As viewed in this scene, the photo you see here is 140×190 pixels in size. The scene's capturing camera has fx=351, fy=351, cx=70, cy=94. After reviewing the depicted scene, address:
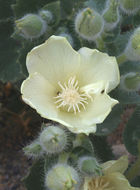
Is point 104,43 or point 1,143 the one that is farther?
point 1,143

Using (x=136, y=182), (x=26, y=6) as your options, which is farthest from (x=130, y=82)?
(x=26, y=6)

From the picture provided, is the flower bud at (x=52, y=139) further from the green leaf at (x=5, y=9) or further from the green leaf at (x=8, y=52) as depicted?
the green leaf at (x=5, y=9)

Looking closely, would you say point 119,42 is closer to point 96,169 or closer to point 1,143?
point 96,169

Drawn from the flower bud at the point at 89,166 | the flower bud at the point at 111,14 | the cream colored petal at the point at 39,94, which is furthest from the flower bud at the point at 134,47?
the flower bud at the point at 89,166

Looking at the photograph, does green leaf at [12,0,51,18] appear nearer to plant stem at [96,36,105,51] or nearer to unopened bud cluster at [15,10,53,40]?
unopened bud cluster at [15,10,53,40]

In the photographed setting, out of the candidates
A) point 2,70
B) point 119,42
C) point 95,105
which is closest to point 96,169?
point 95,105

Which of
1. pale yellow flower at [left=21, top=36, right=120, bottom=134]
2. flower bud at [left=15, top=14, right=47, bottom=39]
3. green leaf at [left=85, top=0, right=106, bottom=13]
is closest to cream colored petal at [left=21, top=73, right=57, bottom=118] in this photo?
pale yellow flower at [left=21, top=36, right=120, bottom=134]

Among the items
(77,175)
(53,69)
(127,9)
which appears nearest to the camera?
(77,175)
